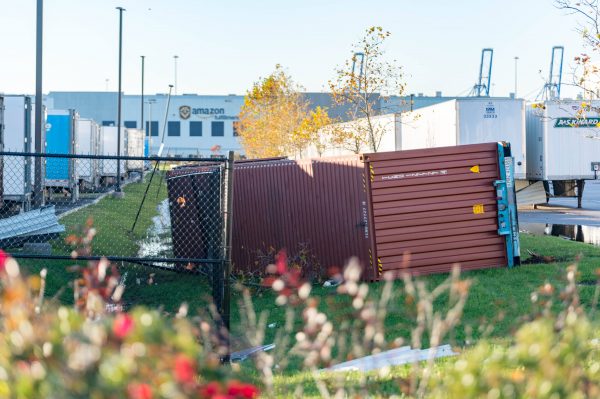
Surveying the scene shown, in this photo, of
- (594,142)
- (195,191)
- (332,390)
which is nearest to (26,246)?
(195,191)

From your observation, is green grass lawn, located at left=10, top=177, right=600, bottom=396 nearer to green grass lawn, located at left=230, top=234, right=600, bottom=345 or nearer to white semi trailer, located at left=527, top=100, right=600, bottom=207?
green grass lawn, located at left=230, top=234, right=600, bottom=345

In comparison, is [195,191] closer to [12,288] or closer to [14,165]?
[14,165]

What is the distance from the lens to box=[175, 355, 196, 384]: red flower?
9.34ft

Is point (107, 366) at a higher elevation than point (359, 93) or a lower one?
lower

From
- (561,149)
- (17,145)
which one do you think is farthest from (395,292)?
(561,149)

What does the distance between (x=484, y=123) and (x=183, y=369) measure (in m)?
27.9

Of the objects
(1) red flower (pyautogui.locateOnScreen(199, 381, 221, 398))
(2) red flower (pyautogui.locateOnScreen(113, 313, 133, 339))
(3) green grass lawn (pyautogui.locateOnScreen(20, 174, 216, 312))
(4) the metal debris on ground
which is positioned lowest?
(3) green grass lawn (pyautogui.locateOnScreen(20, 174, 216, 312))

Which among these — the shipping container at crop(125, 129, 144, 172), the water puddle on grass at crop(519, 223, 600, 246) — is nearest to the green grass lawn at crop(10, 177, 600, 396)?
the water puddle on grass at crop(519, 223, 600, 246)

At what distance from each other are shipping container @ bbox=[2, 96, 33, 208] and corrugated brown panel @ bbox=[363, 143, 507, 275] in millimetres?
11378

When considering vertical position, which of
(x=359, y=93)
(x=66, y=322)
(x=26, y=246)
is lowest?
(x=26, y=246)

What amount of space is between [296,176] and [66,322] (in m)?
11.3

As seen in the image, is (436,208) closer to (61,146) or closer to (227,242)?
(227,242)

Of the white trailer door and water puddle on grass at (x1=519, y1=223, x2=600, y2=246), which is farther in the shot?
the white trailer door

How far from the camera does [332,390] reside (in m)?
6.02
